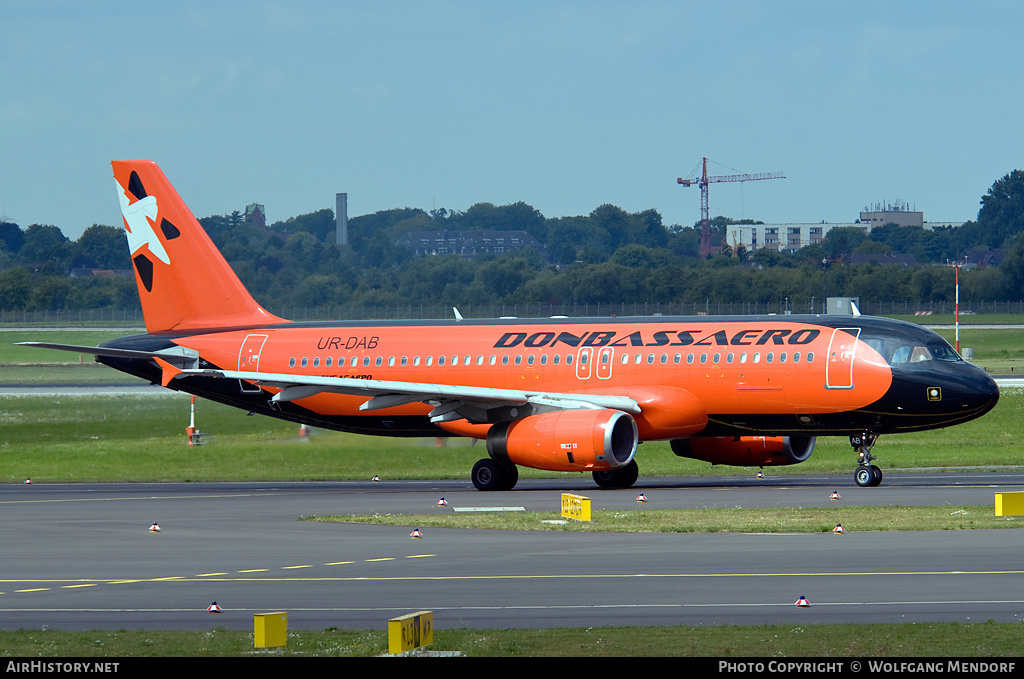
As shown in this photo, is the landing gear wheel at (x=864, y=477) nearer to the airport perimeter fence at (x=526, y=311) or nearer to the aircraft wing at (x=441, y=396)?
the aircraft wing at (x=441, y=396)

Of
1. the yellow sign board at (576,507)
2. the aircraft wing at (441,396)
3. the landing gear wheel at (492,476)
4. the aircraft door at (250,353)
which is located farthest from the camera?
the aircraft door at (250,353)

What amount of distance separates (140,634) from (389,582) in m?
5.09

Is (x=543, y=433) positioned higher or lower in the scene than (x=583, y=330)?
lower

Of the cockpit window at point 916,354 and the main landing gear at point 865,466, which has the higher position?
the cockpit window at point 916,354

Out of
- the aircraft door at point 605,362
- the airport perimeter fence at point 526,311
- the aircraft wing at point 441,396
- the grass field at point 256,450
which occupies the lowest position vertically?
the grass field at point 256,450

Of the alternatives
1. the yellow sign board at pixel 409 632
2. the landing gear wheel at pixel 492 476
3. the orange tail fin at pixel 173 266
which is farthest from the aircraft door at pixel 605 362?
the yellow sign board at pixel 409 632

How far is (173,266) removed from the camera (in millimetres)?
46844

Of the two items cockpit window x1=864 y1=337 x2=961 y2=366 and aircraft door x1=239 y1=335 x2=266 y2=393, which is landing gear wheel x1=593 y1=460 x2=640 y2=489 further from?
aircraft door x1=239 y1=335 x2=266 y2=393

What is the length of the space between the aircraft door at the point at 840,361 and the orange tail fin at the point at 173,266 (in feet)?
60.7

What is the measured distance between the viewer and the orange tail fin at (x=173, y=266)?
153 ft

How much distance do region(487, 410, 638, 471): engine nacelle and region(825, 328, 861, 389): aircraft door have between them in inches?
208
